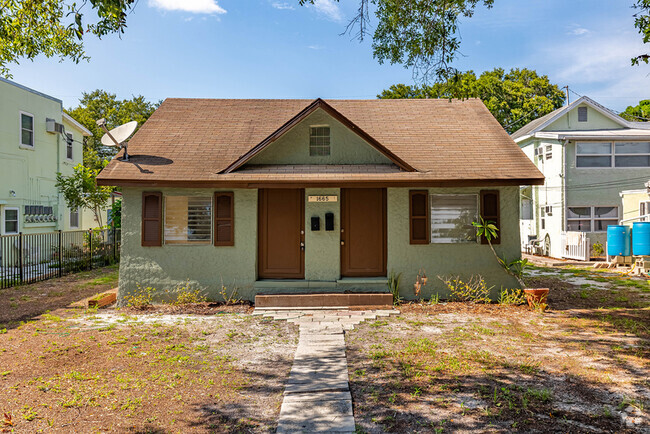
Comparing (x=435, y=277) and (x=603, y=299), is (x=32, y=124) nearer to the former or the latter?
(x=435, y=277)

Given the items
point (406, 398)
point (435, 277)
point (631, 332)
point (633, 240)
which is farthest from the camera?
point (633, 240)

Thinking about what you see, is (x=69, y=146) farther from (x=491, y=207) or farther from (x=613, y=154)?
(x=613, y=154)

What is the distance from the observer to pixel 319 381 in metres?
4.98

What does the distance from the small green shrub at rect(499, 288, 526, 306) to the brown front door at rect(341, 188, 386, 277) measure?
8.87 ft

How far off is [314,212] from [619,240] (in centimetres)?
1197

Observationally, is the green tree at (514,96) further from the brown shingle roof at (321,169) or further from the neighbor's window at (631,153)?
the brown shingle roof at (321,169)

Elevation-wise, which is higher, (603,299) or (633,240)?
(633,240)

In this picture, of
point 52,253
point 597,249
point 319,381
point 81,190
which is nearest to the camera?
point 319,381

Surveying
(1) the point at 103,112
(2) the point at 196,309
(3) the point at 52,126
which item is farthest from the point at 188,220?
(1) the point at 103,112

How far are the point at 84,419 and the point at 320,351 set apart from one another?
314 centimetres

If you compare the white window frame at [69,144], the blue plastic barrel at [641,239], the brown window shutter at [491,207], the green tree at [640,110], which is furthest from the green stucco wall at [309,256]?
the green tree at [640,110]

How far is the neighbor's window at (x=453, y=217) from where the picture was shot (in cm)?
957

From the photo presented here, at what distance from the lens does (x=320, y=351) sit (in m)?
6.17

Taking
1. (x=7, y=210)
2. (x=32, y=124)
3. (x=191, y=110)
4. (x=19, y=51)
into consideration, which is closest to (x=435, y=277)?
(x=191, y=110)
